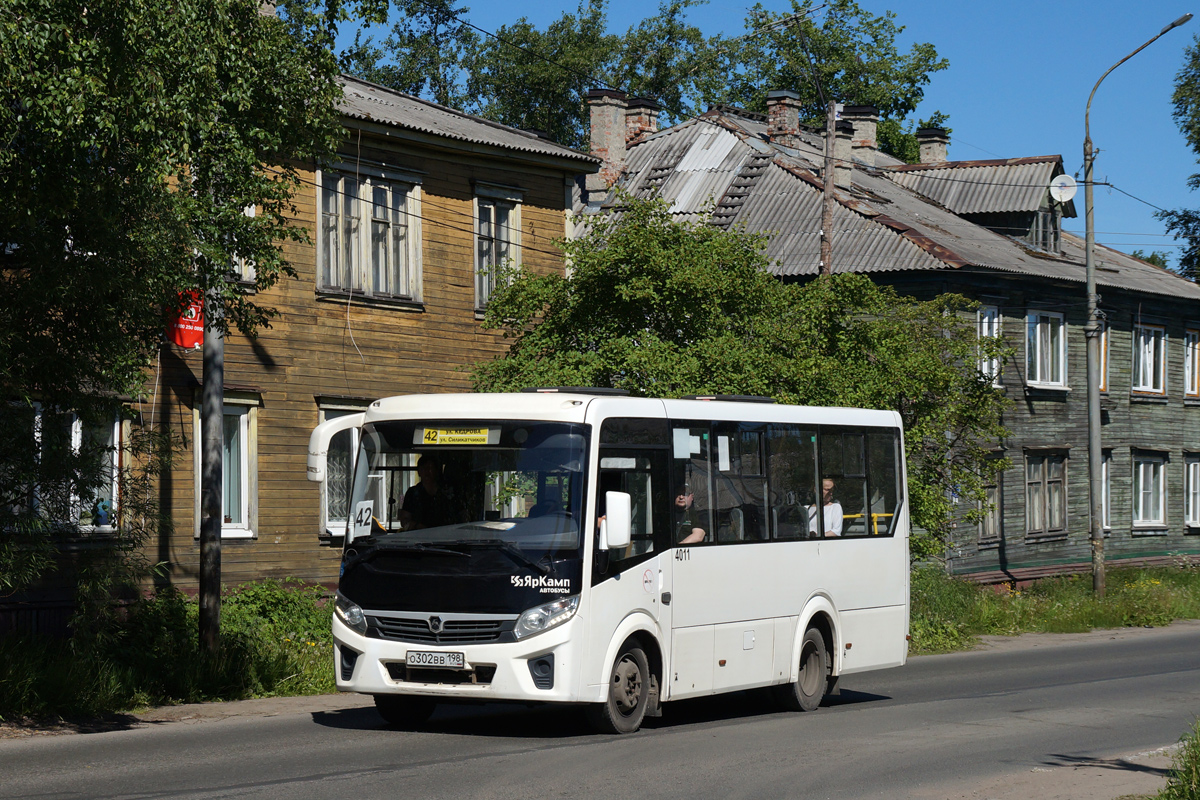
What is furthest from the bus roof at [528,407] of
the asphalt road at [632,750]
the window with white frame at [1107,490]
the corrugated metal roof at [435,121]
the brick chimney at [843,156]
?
the window with white frame at [1107,490]

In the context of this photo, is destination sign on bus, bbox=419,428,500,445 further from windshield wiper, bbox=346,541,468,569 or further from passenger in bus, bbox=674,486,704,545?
passenger in bus, bbox=674,486,704,545

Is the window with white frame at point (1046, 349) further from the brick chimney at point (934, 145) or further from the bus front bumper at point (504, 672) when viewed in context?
the bus front bumper at point (504, 672)

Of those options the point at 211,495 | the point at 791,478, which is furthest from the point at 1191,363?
the point at 211,495

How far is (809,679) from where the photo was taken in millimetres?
14750

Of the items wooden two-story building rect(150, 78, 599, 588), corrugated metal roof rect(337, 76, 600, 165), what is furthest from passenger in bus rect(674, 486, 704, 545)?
corrugated metal roof rect(337, 76, 600, 165)

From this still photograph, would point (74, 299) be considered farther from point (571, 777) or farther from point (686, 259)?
point (686, 259)

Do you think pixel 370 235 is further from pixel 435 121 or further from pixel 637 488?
pixel 637 488

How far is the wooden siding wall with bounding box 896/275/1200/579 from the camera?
35.9 m

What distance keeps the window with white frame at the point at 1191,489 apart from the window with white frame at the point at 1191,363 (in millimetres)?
1928

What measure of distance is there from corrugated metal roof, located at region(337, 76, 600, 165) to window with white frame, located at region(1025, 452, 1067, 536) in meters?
16.7

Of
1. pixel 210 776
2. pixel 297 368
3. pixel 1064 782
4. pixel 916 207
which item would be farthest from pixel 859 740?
pixel 916 207

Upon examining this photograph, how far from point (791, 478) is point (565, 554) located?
374 centimetres

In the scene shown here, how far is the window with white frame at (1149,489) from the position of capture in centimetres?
4250

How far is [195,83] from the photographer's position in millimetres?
12320
